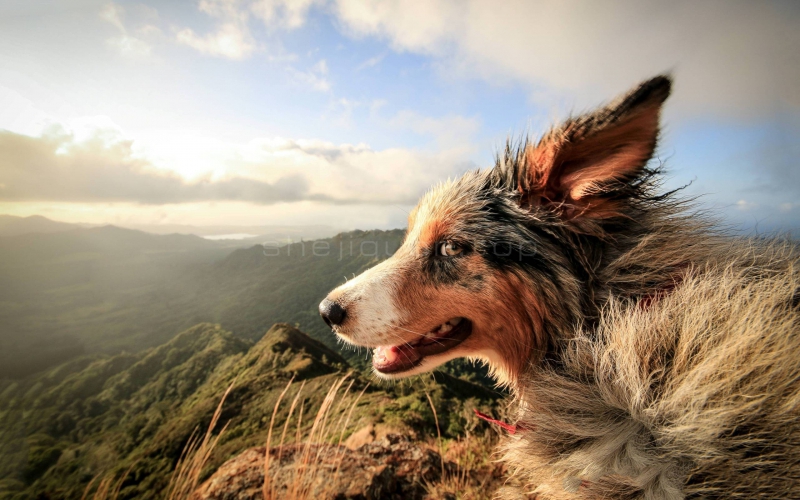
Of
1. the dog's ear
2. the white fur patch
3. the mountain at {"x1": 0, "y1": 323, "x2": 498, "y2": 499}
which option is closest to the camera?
the dog's ear

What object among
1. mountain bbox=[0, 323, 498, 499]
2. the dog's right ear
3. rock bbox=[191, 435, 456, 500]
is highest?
the dog's right ear

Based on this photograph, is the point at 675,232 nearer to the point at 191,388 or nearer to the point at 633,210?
the point at 633,210

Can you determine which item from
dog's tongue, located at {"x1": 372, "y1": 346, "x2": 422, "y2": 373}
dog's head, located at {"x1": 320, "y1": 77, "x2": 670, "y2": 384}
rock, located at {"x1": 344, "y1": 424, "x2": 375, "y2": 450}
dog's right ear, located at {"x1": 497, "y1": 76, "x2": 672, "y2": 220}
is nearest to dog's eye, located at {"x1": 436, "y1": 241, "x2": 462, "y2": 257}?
dog's head, located at {"x1": 320, "y1": 77, "x2": 670, "y2": 384}

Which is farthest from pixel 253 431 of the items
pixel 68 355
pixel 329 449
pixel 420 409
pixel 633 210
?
pixel 68 355

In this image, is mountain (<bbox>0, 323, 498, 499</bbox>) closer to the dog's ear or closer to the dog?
the dog

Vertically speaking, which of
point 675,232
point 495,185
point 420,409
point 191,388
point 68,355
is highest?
point 495,185

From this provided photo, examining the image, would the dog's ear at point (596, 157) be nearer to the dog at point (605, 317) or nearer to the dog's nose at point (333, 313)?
the dog at point (605, 317)

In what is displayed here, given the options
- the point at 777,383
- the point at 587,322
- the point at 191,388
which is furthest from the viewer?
the point at 191,388
